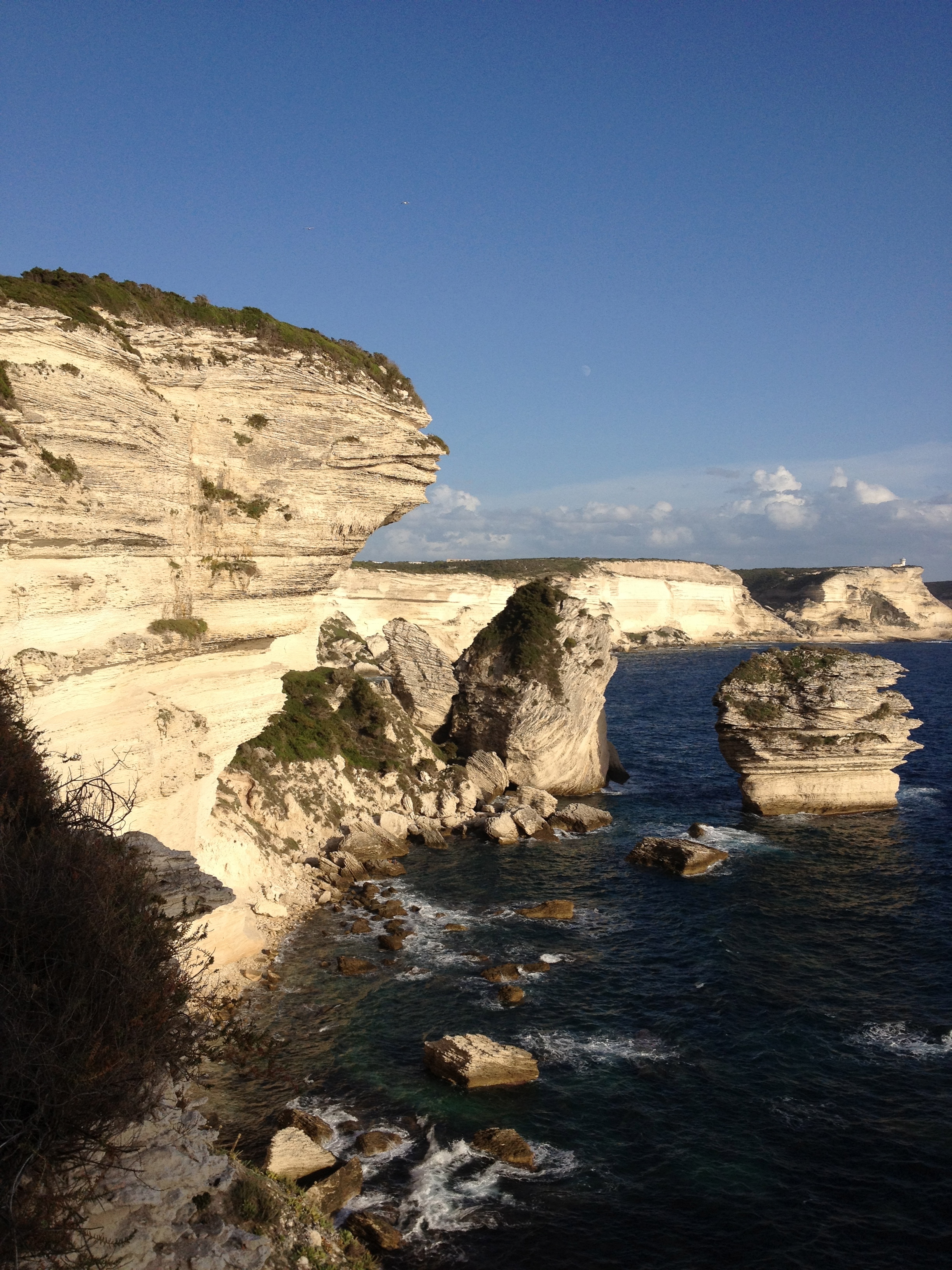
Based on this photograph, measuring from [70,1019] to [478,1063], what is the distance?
11079 mm

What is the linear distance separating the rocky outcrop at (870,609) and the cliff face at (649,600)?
5.92 metres

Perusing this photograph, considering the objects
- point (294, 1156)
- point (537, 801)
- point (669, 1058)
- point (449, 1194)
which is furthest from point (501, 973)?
point (537, 801)

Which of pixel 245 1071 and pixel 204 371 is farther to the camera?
pixel 204 371

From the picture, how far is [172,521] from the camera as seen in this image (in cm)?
2100

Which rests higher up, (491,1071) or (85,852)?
(85,852)

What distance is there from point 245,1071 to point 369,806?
1885 centimetres

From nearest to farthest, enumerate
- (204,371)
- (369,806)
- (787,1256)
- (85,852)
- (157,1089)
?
(157,1089), (85,852), (787,1256), (204,371), (369,806)

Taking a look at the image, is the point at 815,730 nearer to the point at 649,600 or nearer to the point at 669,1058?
the point at 669,1058

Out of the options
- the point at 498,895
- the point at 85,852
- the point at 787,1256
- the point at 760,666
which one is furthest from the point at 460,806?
the point at 85,852

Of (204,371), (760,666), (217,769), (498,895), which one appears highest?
(204,371)

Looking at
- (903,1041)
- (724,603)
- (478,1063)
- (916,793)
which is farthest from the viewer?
(724,603)

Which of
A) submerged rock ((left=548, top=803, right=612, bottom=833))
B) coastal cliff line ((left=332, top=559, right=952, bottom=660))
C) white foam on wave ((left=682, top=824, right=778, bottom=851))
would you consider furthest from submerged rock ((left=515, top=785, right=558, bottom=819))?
coastal cliff line ((left=332, top=559, right=952, bottom=660))

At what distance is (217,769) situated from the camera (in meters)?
25.5

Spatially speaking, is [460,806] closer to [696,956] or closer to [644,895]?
[644,895]
